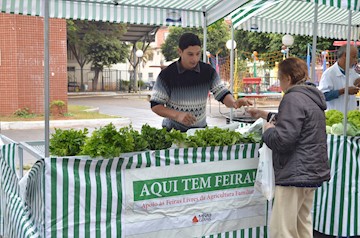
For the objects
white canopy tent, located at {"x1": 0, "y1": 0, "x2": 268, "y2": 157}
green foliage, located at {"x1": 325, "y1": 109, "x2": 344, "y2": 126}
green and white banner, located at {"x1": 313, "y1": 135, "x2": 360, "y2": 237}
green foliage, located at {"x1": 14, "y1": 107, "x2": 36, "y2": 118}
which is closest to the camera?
green and white banner, located at {"x1": 313, "y1": 135, "x2": 360, "y2": 237}

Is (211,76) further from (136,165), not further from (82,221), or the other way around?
(82,221)

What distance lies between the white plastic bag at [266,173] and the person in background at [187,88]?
63 cm

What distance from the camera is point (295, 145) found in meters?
3.31

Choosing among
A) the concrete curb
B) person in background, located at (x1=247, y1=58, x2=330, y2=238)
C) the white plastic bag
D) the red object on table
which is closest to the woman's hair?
person in background, located at (x1=247, y1=58, x2=330, y2=238)

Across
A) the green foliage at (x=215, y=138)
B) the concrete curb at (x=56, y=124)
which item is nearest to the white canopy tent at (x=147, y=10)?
the green foliage at (x=215, y=138)

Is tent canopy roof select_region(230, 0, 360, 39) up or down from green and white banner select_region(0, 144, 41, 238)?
up

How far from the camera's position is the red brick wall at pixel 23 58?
15156 mm

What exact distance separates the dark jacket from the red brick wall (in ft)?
44.5

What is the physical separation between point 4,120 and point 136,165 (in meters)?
12.6

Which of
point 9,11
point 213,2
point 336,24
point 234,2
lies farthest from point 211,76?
point 336,24

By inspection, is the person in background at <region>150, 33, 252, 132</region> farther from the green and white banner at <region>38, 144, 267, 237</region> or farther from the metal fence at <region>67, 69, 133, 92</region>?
the metal fence at <region>67, 69, 133, 92</region>

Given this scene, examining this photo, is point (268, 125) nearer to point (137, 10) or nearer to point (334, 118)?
point (334, 118)

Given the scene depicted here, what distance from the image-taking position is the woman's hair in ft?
11.1

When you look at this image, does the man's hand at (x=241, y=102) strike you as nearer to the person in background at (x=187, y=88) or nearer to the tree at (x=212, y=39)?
the person in background at (x=187, y=88)
